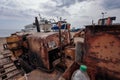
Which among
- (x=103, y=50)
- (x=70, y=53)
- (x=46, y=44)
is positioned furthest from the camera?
(x=46, y=44)

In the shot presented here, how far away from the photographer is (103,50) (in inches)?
53.2

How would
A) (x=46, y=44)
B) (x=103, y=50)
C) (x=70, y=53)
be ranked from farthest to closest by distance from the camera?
(x=46, y=44), (x=70, y=53), (x=103, y=50)

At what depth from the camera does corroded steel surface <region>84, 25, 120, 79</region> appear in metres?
1.24

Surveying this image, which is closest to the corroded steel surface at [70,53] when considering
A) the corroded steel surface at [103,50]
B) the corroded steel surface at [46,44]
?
the corroded steel surface at [46,44]

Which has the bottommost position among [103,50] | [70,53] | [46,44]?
[70,53]

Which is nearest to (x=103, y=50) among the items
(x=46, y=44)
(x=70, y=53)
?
(x=70, y=53)

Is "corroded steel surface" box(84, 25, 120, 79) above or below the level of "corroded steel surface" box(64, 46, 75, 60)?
above

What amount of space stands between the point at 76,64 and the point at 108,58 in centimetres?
49

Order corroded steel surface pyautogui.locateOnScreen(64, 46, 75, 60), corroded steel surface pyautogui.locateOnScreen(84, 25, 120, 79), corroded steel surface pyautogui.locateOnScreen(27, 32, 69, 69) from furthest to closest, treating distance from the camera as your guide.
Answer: corroded steel surface pyautogui.locateOnScreen(27, 32, 69, 69), corroded steel surface pyautogui.locateOnScreen(64, 46, 75, 60), corroded steel surface pyautogui.locateOnScreen(84, 25, 120, 79)

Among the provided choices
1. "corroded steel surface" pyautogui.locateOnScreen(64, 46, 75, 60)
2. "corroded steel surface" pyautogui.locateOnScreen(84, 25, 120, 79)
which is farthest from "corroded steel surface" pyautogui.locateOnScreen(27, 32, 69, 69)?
"corroded steel surface" pyautogui.locateOnScreen(84, 25, 120, 79)

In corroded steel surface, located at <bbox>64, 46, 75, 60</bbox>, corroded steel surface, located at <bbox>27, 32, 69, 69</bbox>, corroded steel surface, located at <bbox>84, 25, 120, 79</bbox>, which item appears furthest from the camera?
corroded steel surface, located at <bbox>27, 32, 69, 69</bbox>

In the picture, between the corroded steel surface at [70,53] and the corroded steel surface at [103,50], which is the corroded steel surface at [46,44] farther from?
the corroded steel surface at [103,50]

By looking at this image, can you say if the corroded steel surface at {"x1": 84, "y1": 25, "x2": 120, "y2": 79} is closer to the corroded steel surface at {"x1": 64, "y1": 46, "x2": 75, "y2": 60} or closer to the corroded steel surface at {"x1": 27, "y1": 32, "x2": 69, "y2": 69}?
the corroded steel surface at {"x1": 64, "y1": 46, "x2": 75, "y2": 60}

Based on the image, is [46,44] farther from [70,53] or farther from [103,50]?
[103,50]
